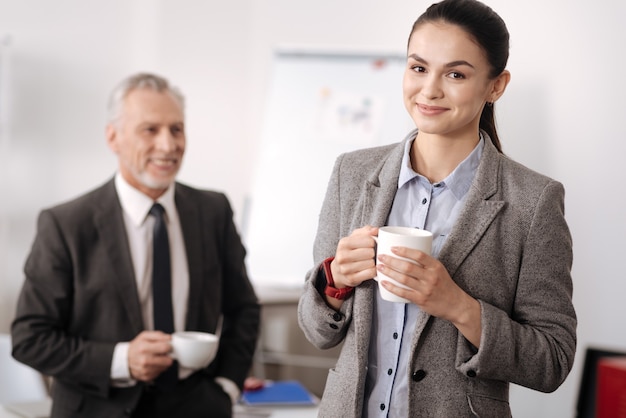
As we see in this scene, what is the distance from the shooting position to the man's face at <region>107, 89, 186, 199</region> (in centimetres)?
231

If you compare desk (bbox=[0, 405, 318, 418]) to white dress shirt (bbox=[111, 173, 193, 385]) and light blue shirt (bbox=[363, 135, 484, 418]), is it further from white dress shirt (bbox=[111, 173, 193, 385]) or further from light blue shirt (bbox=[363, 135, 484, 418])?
light blue shirt (bbox=[363, 135, 484, 418])

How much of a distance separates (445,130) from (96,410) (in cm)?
138

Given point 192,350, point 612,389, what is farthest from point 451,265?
point 192,350

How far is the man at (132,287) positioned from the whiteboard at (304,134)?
131cm

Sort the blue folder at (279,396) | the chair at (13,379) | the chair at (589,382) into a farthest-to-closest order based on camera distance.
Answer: the chair at (13,379) → the blue folder at (279,396) → the chair at (589,382)

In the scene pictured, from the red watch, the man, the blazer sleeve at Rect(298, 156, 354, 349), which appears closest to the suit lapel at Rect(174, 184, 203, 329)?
the man

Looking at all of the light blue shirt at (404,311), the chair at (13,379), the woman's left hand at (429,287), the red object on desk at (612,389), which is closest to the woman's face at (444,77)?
the light blue shirt at (404,311)

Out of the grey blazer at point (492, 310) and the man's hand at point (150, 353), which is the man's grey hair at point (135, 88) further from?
the grey blazer at point (492, 310)

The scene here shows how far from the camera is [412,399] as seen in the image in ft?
4.22

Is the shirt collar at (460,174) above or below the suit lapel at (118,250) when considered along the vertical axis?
above

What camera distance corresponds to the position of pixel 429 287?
1179 millimetres

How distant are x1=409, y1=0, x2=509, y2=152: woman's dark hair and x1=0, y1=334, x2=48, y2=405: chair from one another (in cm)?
224

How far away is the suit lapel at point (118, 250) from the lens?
86.2 inches

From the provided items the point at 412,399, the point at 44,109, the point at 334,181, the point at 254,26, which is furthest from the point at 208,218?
the point at 254,26
